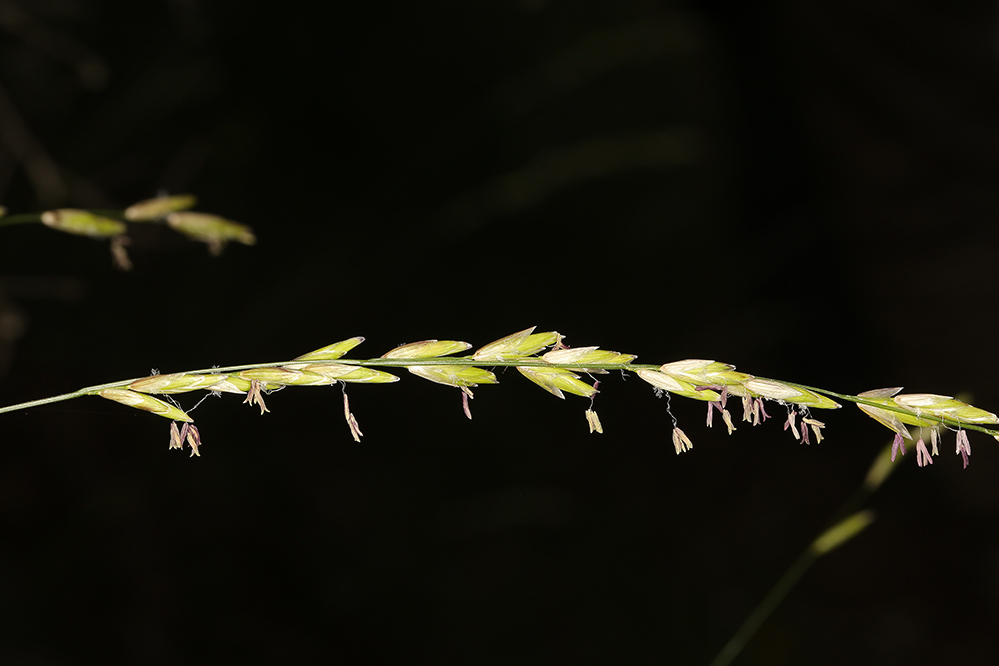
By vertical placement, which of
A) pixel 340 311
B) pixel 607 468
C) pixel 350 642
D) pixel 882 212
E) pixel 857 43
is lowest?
pixel 350 642

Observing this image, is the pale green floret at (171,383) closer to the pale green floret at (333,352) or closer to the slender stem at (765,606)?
the pale green floret at (333,352)

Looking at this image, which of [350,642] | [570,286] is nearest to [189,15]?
[570,286]

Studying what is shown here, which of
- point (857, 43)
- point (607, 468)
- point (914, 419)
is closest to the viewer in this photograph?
point (914, 419)

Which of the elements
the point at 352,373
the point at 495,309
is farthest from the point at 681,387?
the point at 495,309

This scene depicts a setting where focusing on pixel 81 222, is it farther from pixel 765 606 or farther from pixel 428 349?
pixel 765 606

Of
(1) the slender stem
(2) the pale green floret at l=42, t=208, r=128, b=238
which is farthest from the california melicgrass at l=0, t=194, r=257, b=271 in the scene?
(1) the slender stem

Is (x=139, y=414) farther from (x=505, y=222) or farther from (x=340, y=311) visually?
(x=505, y=222)

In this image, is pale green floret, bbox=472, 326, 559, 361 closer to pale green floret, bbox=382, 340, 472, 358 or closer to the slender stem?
pale green floret, bbox=382, 340, 472, 358
